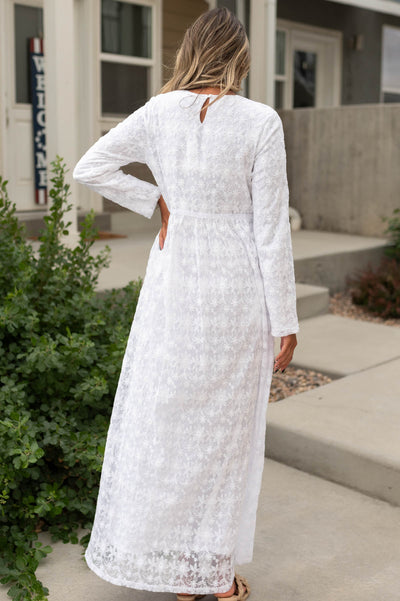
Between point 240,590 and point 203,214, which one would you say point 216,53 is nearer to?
point 203,214

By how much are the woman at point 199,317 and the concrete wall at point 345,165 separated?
21.9ft

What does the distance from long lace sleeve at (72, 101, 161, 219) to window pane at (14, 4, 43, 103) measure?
6054 millimetres

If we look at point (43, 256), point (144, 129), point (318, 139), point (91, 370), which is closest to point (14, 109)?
point (318, 139)

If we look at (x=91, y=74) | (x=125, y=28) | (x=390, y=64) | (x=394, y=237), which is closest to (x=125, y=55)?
(x=125, y=28)

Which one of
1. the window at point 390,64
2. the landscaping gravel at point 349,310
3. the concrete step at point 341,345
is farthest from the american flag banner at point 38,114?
the window at point 390,64

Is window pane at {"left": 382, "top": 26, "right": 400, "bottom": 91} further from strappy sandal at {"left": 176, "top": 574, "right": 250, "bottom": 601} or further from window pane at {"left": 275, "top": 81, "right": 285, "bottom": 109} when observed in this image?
strappy sandal at {"left": 176, "top": 574, "right": 250, "bottom": 601}

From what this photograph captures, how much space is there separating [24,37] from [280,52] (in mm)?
4651

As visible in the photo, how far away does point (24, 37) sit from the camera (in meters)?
7.94

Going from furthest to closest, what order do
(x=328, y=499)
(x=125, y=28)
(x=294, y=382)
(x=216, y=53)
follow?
(x=125, y=28), (x=294, y=382), (x=328, y=499), (x=216, y=53)

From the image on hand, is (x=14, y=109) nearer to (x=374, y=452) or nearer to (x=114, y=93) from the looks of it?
(x=114, y=93)

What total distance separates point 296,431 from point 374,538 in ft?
2.51

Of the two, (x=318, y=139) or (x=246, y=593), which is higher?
(x=318, y=139)

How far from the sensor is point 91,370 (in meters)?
3.20

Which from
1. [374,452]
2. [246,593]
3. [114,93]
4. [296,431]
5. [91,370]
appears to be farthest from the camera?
[114,93]
